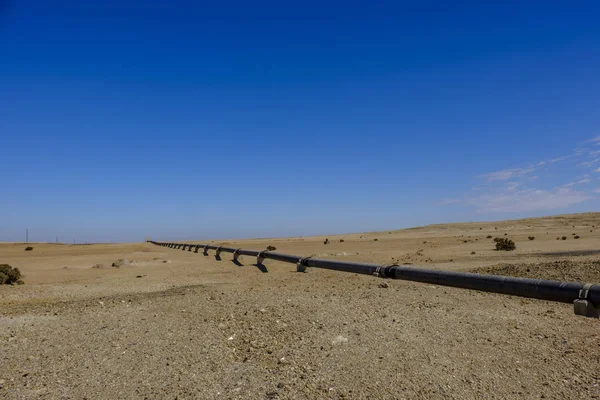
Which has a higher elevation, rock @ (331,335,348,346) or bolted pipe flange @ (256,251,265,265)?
bolted pipe flange @ (256,251,265,265)

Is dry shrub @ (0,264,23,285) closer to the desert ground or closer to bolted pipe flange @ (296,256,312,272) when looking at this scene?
the desert ground

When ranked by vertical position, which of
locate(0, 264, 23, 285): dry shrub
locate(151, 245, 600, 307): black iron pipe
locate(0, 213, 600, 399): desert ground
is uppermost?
locate(151, 245, 600, 307): black iron pipe

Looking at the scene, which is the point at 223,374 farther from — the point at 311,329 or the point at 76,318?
the point at 76,318

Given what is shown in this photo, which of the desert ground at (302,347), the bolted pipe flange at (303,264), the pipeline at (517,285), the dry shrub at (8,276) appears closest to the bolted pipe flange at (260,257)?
the bolted pipe flange at (303,264)

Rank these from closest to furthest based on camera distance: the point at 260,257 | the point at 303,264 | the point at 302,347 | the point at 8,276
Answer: the point at 302,347, the point at 303,264, the point at 8,276, the point at 260,257

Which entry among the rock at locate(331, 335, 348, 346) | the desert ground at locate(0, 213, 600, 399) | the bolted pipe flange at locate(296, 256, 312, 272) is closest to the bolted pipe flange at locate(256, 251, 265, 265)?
the bolted pipe flange at locate(296, 256, 312, 272)

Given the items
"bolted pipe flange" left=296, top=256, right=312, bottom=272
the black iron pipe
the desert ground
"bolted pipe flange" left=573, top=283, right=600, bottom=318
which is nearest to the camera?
"bolted pipe flange" left=573, top=283, right=600, bottom=318

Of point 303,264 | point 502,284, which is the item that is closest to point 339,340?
point 502,284

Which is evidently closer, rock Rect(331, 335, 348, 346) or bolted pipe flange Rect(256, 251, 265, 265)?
rock Rect(331, 335, 348, 346)

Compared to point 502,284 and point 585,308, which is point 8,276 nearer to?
point 502,284

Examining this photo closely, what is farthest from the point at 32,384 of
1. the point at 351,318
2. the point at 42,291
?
the point at 42,291

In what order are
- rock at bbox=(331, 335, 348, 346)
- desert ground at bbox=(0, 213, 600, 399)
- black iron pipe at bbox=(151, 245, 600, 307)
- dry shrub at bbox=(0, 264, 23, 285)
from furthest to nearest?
dry shrub at bbox=(0, 264, 23, 285) → rock at bbox=(331, 335, 348, 346) → black iron pipe at bbox=(151, 245, 600, 307) → desert ground at bbox=(0, 213, 600, 399)

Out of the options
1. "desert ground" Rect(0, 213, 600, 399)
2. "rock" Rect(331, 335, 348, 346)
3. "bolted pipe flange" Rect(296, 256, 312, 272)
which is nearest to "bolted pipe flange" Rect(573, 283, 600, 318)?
"desert ground" Rect(0, 213, 600, 399)

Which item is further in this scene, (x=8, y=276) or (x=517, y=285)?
(x=8, y=276)
